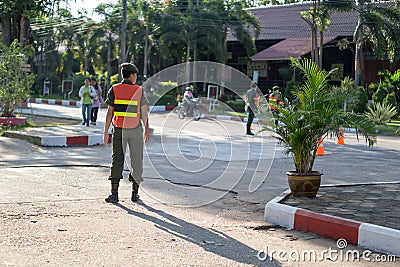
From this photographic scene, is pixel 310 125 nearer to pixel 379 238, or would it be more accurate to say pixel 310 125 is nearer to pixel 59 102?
pixel 379 238

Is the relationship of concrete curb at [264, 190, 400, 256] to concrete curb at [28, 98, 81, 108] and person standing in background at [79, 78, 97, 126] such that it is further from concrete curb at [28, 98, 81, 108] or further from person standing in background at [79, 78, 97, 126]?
concrete curb at [28, 98, 81, 108]

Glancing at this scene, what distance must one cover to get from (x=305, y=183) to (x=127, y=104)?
2285 millimetres

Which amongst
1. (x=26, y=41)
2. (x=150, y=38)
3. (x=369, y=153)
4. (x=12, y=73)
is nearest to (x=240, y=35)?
(x=150, y=38)

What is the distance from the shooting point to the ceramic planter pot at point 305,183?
24.3 feet

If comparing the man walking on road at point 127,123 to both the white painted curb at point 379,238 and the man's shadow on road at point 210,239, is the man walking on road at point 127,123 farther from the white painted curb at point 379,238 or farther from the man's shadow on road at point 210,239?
the white painted curb at point 379,238

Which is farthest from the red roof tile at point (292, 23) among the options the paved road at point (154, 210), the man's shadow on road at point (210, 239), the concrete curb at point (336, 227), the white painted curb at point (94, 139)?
the man's shadow on road at point (210, 239)

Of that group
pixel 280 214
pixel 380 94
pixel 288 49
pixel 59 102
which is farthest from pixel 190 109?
pixel 280 214

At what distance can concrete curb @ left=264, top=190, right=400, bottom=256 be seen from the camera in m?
5.55

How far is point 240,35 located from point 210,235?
3113cm

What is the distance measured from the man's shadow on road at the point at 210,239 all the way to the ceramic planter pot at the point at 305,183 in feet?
5.15

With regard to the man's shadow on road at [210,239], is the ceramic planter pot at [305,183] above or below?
above

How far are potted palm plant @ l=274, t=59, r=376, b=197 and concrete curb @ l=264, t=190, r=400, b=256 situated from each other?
66cm

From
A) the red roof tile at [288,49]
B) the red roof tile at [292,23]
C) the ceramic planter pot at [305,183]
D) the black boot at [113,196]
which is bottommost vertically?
the black boot at [113,196]

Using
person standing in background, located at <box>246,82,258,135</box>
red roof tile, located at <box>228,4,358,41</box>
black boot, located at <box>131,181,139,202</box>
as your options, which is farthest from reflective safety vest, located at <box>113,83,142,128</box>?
red roof tile, located at <box>228,4,358,41</box>
